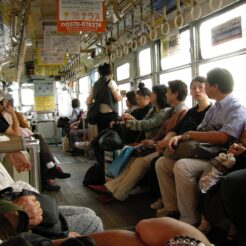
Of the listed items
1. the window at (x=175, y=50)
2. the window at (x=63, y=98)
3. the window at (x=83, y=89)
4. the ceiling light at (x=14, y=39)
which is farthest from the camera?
the window at (x=63, y=98)

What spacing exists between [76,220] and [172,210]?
1693 millimetres

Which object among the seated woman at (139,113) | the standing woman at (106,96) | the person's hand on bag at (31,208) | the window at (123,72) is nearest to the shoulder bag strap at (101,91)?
the standing woman at (106,96)

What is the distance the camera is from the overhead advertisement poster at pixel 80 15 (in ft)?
16.6

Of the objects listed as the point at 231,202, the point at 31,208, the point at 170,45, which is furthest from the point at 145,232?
the point at 170,45

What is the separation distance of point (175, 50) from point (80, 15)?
1502mm

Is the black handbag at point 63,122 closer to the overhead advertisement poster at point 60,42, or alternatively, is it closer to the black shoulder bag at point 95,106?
the overhead advertisement poster at point 60,42

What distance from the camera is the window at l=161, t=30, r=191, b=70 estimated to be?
199 inches

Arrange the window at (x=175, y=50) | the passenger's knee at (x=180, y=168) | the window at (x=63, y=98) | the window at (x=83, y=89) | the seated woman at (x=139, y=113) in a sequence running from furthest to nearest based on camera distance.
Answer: the window at (x=63, y=98) < the window at (x=83, y=89) < the window at (x=175, y=50) < the seated woman at (x=139, y=113) < the passenger's knee at (x=180, y=168)

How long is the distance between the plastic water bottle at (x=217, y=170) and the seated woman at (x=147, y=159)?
1.22m

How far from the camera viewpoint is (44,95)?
40.2ft

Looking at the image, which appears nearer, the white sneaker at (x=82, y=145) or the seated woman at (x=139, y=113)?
the seated woman at (x=139, y=113)

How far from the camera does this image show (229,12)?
4.08 m

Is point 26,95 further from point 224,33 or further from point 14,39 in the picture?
point 224,33

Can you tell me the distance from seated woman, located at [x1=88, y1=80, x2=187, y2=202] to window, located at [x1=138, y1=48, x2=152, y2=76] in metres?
2.38
